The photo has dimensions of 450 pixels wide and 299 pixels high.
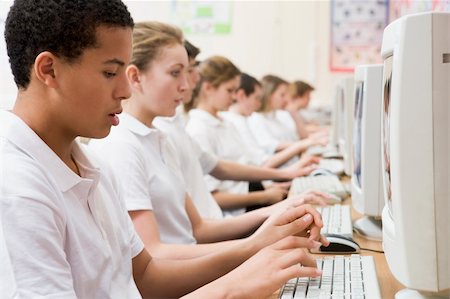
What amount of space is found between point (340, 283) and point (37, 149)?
1.77 feet

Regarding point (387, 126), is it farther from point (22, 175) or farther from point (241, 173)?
point (241, 173)

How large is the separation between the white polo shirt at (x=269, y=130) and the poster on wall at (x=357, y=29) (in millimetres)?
1205

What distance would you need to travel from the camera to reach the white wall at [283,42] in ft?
18.6

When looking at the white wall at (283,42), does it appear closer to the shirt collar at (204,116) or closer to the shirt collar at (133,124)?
the shirt collar at (204,116)

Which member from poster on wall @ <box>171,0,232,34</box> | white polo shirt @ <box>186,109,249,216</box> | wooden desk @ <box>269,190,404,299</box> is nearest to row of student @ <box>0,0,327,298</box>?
wooden desk @ <box>269,190,404,299</box>

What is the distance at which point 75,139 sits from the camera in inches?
39.7

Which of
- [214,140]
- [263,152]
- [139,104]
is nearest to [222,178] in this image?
[214,140]

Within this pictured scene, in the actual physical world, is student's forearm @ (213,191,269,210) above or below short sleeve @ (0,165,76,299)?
below

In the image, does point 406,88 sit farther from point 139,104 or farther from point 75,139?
point 139,104

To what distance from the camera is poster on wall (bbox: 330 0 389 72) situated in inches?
224

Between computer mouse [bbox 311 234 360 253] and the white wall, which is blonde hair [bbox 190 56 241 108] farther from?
the white wall

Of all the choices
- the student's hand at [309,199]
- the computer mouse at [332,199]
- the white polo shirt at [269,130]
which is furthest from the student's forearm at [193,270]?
the white polo shirt at [269,130]

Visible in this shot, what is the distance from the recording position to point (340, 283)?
1018mm

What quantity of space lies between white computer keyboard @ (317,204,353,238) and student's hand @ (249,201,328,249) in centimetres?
15
